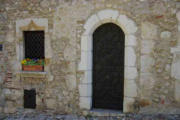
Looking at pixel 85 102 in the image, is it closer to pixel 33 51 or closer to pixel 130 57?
pixel 130 57

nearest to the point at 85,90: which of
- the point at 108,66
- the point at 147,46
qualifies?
the point at 108,66

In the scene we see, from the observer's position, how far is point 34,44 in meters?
3.94

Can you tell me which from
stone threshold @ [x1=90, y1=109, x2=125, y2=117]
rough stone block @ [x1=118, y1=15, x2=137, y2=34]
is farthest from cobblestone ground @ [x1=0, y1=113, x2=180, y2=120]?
rough stone block @ [x1=118, y1=15, x2=137, y2=34]

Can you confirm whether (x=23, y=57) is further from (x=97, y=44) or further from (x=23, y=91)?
(x=97, y=44)

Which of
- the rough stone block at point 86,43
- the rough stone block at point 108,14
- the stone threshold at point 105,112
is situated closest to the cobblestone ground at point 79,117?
the stone threshold at point 105,112

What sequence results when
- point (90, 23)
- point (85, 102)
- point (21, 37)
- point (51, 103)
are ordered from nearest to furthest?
point (90, 23)
point (85, 102)
point (51, 103)
point (21, 37)

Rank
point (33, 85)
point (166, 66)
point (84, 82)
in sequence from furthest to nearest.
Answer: point (33, 85), point (84, 82), point (166, 66)

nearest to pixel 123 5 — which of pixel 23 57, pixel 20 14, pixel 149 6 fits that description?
pixel 149 6

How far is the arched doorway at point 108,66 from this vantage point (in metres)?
3.49

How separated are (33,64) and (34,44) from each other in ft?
1.95

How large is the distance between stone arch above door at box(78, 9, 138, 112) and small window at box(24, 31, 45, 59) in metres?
1.26

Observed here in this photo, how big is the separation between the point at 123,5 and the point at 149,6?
591 mm

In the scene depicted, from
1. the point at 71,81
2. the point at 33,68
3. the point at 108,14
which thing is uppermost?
the point at 108,14

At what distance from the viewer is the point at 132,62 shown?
127 inches
